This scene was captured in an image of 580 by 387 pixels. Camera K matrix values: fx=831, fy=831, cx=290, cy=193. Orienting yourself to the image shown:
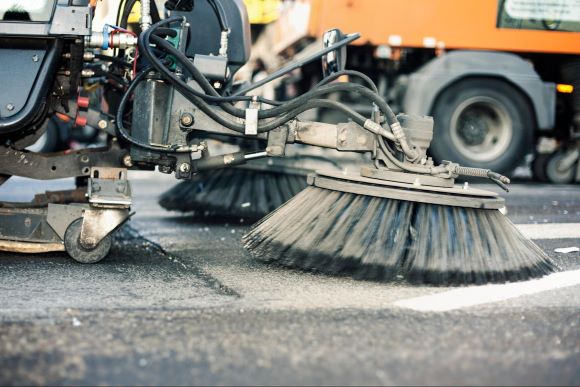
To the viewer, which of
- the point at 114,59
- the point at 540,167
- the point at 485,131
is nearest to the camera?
the point at 114,59

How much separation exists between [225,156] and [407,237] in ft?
2.92

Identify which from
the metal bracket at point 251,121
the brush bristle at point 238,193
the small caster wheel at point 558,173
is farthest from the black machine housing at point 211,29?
the small caster wheel at point 558,173

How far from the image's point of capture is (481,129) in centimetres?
793

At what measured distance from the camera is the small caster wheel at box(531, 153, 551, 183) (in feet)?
27.8

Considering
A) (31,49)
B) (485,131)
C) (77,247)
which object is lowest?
(77,247)

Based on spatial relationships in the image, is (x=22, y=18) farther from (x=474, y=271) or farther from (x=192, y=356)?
(x=474, y=271)

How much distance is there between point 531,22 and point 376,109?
4.87 metres

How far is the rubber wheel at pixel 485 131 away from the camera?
774 cm

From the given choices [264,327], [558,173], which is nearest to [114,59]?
[264,327]

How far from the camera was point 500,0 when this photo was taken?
7.66 meters

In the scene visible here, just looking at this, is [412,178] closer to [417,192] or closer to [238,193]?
[417,192]

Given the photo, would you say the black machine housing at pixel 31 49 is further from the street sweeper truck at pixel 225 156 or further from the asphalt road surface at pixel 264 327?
the asphalt road surface at pixel 264 327

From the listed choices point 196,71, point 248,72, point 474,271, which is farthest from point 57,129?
point 474,271

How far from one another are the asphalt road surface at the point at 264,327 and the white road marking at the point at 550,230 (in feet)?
2.67
